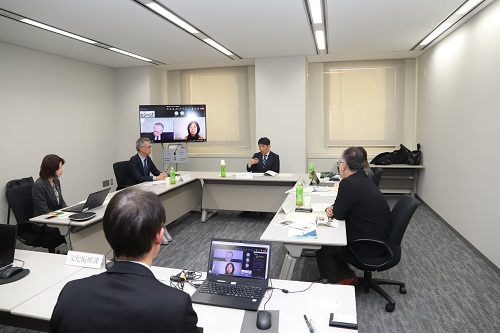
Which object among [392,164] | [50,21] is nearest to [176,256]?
[50,21]

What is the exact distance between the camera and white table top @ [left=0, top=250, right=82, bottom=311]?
1.75m

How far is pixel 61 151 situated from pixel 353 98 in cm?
556

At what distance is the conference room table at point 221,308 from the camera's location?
1.48 m

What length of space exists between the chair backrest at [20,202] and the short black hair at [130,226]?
10.0 ft

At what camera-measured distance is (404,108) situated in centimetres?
693

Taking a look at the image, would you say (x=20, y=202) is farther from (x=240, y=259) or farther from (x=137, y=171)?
(x=240, y=259)

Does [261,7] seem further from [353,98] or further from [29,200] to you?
[353,98]

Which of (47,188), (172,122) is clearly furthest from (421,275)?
(172,122)

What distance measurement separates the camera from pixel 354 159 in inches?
111

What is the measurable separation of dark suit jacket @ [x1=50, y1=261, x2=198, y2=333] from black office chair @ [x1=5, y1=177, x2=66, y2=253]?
111 inches

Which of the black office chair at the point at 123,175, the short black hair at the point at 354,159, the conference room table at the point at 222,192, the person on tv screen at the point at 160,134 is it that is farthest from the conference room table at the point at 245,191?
the short black hair at the point at 354,159

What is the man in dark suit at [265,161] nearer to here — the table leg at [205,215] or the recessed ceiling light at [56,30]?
the table leg at [205,215]

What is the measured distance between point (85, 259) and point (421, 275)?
119 inches

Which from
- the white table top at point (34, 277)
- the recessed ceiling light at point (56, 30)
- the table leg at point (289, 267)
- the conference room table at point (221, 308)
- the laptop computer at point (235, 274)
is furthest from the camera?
the recessed ceiling light at point (56, 30)
